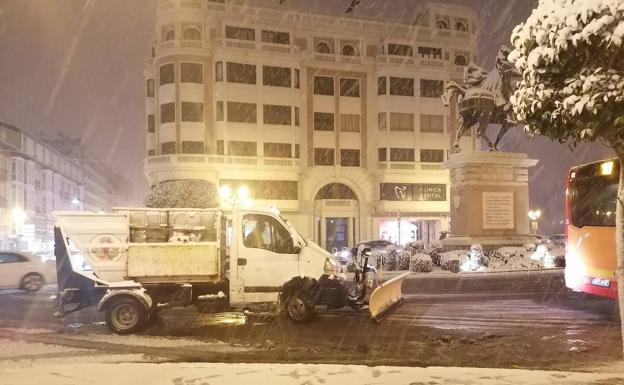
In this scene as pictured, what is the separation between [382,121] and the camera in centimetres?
5622

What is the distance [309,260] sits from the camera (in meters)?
12.0

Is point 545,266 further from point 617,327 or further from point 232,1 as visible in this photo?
point 232,1

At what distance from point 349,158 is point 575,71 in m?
50.0

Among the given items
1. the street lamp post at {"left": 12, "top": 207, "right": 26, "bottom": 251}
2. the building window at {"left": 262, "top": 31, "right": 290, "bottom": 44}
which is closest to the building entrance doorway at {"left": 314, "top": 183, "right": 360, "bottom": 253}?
the building window at {"left": 262, "top": 31, "right": 290, "bottom": 44}

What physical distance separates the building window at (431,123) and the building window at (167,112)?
2282 cm

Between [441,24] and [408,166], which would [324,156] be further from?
[441,24]

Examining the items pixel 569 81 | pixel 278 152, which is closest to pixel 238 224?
pixel 569 81

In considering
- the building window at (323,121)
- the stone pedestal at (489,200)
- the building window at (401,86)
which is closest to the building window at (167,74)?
the building window at (323,121)

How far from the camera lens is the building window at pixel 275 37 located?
5288 centimetres

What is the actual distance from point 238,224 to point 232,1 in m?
44.1

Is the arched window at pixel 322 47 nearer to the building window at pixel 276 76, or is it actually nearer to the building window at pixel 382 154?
the building window at pixel 276 76

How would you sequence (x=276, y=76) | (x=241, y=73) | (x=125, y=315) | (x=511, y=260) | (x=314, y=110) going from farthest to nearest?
1. (x=314, y=110)
2. (x=276, y=76)
3. (x=241, y=73)
4. (x=511, y=260)
5. (x=125, y=315)

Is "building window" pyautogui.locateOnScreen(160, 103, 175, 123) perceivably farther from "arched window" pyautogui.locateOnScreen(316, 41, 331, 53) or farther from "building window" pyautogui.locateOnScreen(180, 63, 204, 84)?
"arched window" pyautogui.locateOnScreen(316, 41, 331, 53)

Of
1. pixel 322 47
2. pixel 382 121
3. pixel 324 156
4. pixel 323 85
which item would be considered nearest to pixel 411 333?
pixel 324 156
